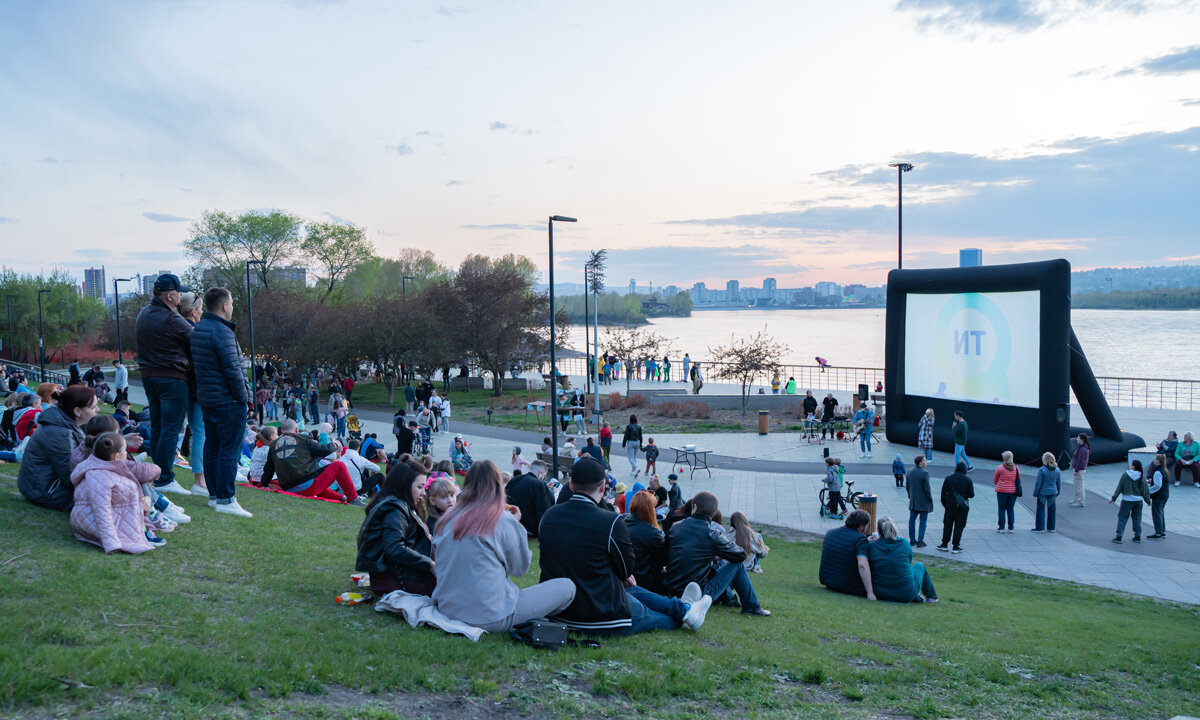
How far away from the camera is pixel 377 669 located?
4383 mm

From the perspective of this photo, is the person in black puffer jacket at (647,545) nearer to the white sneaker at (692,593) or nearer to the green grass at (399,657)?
the white sneaker at (692,593)

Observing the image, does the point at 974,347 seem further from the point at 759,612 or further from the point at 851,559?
the point at 759,612

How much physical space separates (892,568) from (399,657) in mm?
5953

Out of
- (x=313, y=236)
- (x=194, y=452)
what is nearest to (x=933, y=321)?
(x=194, y=452)

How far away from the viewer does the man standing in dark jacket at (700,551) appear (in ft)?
21.4

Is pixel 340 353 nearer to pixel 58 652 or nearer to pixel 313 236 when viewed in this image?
pixel 313 236

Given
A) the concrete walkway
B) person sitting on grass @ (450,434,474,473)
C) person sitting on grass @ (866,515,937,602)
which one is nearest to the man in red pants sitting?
person sitting on grass @ (450,434,474,473)

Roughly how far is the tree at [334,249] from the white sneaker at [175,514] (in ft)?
190

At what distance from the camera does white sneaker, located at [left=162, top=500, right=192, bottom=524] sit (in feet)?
22.5

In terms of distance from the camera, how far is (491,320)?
43.2m

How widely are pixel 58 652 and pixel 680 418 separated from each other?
28507 mm

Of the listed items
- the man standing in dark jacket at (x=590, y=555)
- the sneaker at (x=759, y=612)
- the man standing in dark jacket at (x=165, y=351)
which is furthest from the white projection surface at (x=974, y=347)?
the man standing in dark jacket at (x=165, y=351)

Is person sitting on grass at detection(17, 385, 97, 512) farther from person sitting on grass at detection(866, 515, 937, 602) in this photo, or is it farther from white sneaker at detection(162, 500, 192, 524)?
person sitting on grass at detection(866, 515, 937, 602)

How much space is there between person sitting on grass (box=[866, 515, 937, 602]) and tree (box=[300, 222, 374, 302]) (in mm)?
59052
